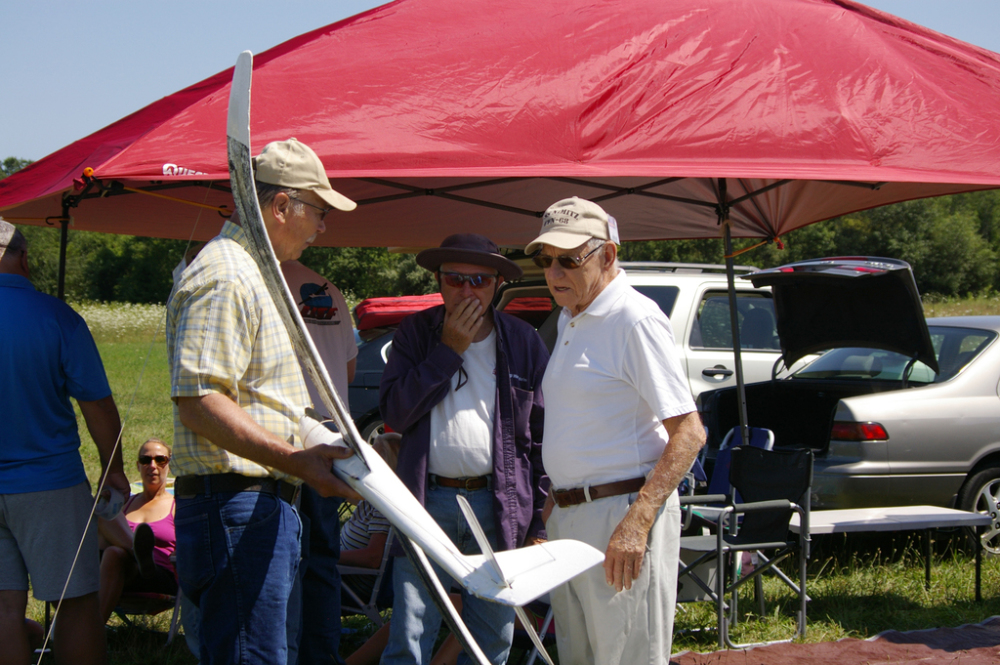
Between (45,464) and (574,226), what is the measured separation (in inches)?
76.2

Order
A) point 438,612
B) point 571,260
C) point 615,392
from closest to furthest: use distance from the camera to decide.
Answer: point 615,392, point 571,260, point 438,612

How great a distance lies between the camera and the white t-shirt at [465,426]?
248 centimetres

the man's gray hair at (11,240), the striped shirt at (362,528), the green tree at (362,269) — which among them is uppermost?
the green tree at (362,269)

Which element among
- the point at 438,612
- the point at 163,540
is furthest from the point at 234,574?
the point at 163,540

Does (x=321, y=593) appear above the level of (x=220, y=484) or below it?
below

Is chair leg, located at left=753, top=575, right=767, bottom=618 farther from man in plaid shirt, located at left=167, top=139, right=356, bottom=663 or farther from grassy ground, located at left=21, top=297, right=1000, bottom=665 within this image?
man in plaid shirt, located at left=167, top=139, right=356, bottom=663

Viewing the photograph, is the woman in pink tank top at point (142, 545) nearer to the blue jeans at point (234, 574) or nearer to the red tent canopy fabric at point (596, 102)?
the red tent canopy fabric at point (596, 102)

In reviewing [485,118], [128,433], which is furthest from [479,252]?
[128,433]

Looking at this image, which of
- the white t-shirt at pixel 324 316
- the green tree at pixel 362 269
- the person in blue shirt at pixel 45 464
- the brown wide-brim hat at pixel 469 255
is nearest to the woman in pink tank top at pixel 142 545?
the person in blue shirt at pixel 45 464

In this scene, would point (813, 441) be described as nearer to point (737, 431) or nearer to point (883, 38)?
point (737, 431)

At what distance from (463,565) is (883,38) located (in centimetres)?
275

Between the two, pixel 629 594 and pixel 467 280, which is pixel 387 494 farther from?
pixel 467 280

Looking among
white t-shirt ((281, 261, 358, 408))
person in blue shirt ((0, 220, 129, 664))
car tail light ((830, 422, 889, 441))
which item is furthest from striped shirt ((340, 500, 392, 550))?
car tail light ((830, 422, 889, 441))

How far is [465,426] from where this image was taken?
250 centimetres
